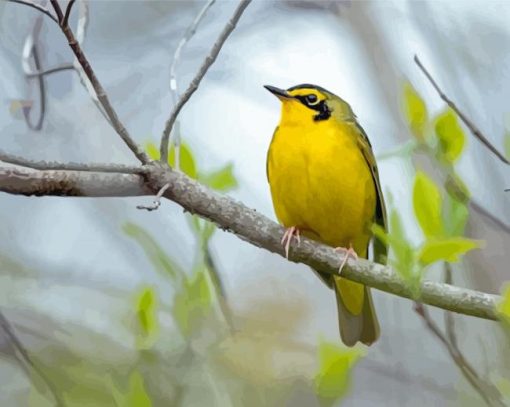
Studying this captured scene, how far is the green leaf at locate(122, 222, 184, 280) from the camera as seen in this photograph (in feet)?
1.72

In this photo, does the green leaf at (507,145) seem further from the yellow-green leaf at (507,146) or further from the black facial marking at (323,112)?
the black facial marking at (323,112)

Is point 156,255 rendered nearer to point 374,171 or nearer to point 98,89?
point 98,89

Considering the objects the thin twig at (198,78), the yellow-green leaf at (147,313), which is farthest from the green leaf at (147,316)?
the thin twig at (198,78)

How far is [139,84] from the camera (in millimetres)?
990

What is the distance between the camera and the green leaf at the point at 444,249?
48cm

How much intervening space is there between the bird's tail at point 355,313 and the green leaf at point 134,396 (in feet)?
0.68

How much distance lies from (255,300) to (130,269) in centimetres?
12

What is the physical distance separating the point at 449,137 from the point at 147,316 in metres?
0.23

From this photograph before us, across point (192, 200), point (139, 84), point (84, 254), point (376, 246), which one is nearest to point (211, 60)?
point (192, 200)

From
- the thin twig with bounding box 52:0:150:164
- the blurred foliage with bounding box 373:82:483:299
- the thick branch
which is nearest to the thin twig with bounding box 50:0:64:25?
the thin twig with bounding box 52:0:150:164

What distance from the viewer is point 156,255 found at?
1.74ft

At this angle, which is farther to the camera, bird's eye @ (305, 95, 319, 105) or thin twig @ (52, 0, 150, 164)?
bird's eye @ (305, 95, 319, 105)

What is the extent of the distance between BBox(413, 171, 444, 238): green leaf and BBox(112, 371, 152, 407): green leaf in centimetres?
19

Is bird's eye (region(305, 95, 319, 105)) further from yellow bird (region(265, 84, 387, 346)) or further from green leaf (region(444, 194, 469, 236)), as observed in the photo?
green leaf (region(444, 194, 469, 236))
